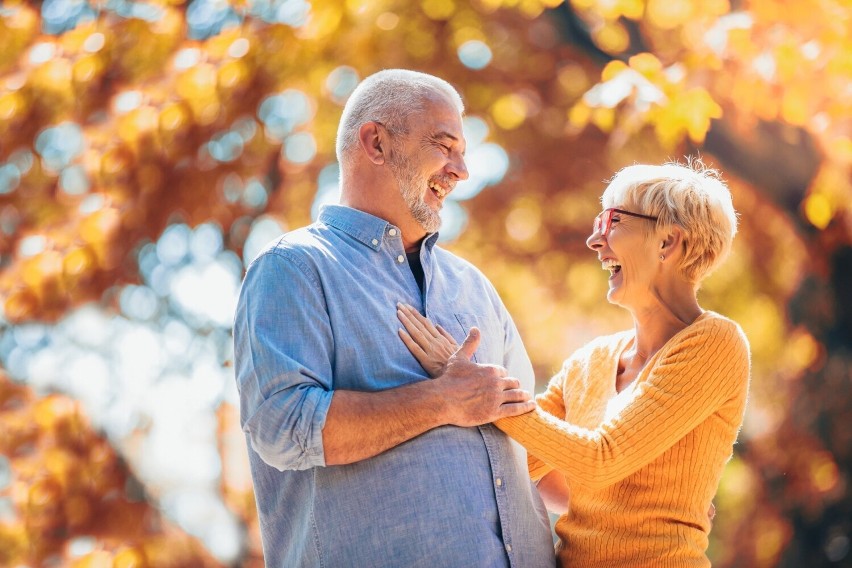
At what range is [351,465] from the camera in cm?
150

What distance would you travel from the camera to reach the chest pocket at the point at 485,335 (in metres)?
1.74

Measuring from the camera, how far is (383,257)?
1.72 metres

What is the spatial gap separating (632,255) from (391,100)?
56 centimetres

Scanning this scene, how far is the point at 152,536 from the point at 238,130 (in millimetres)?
1600

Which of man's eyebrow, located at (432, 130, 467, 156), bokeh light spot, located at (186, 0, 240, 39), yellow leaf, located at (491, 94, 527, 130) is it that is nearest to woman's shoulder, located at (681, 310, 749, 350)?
man's eyebrow, located at (432, 130, 467, 156)

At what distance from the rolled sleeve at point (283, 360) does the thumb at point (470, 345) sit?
0.23 m

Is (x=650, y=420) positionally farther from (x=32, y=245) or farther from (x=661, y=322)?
(x=32, y=245)

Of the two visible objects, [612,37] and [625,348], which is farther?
[612,37]

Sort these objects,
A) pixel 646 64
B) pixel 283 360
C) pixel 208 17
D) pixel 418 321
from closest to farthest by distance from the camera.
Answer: pixel 283 360, pixel 418 321, pixel 646 64, pixel 208 17

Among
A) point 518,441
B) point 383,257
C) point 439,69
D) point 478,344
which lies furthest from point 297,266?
point 439,69

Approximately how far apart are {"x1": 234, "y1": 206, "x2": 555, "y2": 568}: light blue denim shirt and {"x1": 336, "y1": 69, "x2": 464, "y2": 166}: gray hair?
26cm

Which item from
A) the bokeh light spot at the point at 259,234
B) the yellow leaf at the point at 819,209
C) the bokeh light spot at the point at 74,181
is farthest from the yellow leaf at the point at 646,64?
the bokeh light spot at the point at 74,181

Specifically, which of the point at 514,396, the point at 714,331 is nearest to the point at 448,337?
the point at 514,396

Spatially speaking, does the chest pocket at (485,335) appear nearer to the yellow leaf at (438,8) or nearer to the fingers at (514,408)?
the fingers at (514,408)
